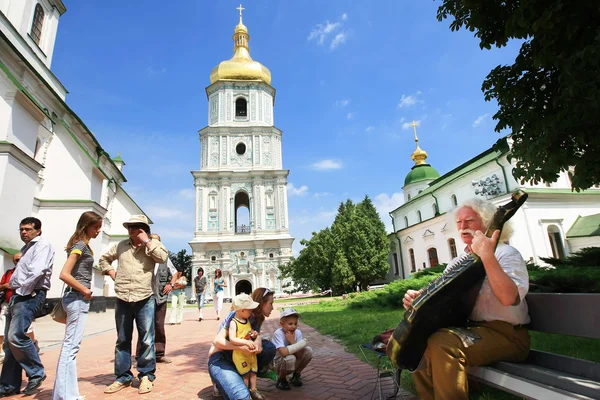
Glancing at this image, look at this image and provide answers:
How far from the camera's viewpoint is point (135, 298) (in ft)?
13.7

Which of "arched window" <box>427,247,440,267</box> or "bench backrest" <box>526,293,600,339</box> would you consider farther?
"arched window" <box>427,247,440,267</box>

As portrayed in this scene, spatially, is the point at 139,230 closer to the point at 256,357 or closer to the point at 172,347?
the point at 256,357

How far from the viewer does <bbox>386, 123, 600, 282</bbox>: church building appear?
21.8 m

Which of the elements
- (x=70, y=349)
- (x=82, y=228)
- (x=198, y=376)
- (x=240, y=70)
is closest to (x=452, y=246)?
(x=198, y=376)

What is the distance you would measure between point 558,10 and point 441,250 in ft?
89.1

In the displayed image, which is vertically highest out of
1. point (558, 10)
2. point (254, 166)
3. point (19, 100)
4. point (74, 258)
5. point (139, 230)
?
point (254, 166)

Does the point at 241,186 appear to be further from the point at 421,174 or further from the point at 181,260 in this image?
the point at 181,260

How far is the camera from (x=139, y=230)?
14.1 ft

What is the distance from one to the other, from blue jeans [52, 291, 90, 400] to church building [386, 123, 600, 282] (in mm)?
15943

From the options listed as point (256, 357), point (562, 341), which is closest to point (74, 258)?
point (256, 357)

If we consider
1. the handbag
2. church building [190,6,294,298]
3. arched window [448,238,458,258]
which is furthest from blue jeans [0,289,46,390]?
church building [190,6,294,298]

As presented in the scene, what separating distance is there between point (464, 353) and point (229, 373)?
2260mm

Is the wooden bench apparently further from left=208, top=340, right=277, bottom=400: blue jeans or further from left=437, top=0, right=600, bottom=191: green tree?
left=437, top=0, right=600, bottom=191: green tree

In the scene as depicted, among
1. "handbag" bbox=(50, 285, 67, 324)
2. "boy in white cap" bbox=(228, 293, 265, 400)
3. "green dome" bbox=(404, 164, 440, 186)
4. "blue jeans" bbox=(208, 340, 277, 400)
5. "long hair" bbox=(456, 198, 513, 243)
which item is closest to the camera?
"long hair" bbox=(456, 198, 513, 243)
